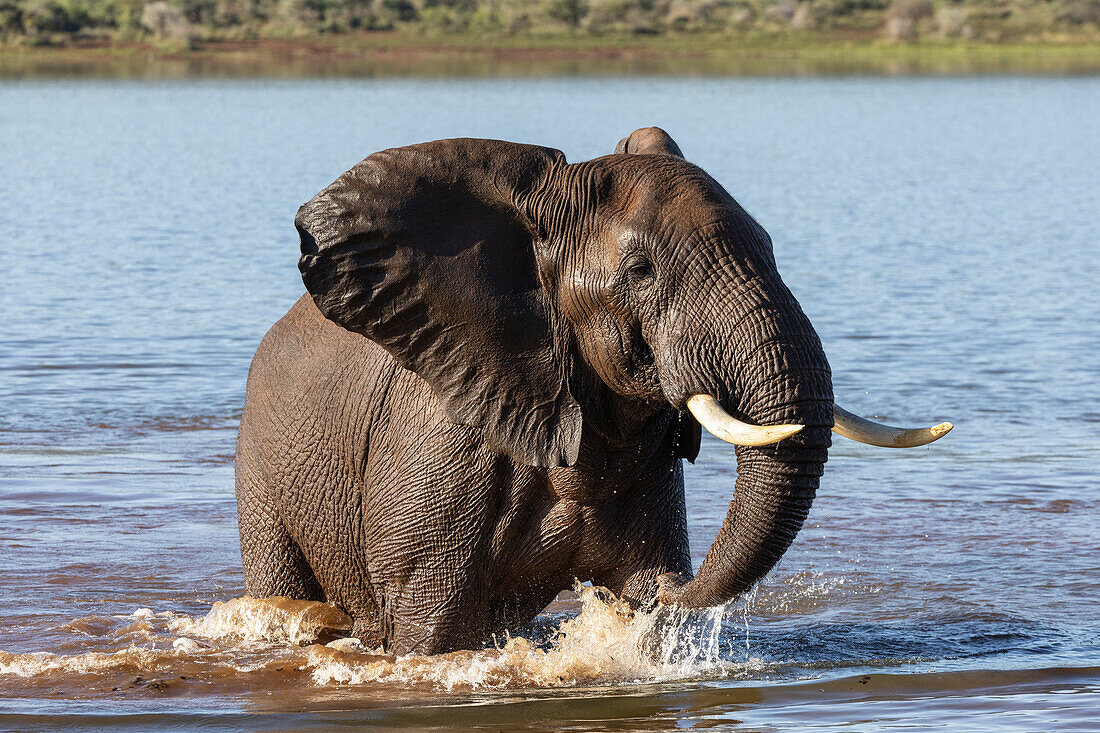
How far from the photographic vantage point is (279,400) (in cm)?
618

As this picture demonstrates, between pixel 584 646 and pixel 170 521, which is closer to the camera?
pixel 584 646

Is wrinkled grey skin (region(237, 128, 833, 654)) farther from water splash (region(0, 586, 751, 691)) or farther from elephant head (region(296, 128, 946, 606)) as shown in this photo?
water splash (region(0, 586, 751, 691))

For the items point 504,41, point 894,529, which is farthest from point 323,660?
point 504,41

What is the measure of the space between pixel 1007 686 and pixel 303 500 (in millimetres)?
2911

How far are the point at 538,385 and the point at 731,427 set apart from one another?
86cm

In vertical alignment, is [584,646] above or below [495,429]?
below

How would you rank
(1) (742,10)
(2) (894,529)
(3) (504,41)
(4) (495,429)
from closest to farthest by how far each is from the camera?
(4) (495,429) < (2) (894,529) < (3) (504,41) < (1) (742,10)

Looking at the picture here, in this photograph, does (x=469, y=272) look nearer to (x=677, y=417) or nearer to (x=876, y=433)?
(x=677, y=417)

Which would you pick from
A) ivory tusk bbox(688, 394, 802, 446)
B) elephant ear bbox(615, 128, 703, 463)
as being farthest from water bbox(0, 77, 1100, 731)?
ivory tusk bbox(688, 394, 802, 446)

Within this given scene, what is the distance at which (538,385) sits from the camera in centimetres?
520

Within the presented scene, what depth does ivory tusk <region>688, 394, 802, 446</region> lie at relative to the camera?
445cm

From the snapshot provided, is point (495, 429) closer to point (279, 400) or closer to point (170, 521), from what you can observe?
point (279, 400)

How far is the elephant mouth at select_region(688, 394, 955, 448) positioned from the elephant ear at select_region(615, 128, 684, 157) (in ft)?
3.88

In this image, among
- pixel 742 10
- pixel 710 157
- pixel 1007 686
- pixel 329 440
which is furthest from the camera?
pixel 742 10
